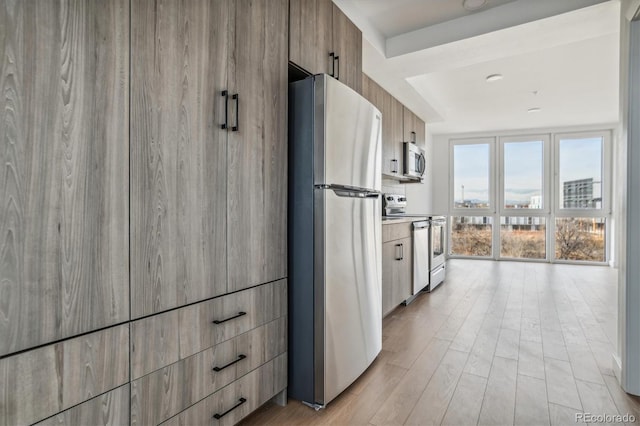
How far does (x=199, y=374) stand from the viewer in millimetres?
1321

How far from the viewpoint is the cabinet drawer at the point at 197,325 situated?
1132 mm

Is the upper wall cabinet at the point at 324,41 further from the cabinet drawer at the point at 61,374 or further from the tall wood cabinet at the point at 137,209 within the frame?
the cabinet drawer at the point at 61,374

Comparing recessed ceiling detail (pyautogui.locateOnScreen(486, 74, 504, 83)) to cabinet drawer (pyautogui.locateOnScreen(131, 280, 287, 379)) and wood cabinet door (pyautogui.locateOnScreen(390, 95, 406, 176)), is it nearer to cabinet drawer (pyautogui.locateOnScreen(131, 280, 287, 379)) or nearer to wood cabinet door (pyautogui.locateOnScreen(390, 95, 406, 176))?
wood cabinet door (pyautogui.locateOnScreen(390, 95, 406, 176))

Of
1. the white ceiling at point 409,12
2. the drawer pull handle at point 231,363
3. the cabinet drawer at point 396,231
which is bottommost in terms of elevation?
the drawer pull handle at point 231,363

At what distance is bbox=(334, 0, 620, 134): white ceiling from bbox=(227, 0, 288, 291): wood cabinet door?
3.76 ft

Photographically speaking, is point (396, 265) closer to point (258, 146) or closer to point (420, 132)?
point (258, 146)

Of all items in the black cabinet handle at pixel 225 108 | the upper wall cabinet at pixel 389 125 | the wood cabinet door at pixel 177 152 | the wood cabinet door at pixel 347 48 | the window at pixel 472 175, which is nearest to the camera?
the wood cabinet door at pixel 177 152

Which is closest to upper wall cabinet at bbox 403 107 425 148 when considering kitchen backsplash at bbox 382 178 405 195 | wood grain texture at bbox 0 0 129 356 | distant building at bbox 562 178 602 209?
kitchen backsplash at bbox 382 178 405 195

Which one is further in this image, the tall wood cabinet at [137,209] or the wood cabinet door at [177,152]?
the wood cabinet door at [177,152]

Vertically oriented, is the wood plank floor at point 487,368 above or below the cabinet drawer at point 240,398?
below

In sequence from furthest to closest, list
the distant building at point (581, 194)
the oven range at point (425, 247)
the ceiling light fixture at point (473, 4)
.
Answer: the distant building at point (581, 194) < the oven range at point (425, 247) < the ceiling light fixture at point (473, 4)

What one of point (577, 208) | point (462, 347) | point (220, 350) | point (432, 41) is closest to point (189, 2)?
point (220, 350)

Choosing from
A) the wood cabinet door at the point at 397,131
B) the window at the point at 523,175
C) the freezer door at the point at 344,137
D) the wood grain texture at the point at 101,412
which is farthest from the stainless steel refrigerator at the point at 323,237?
the window at the point at 523,175

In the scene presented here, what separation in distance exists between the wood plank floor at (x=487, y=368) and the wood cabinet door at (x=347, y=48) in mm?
1952
